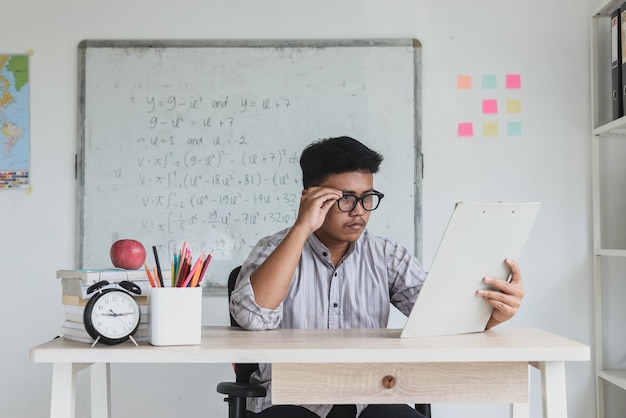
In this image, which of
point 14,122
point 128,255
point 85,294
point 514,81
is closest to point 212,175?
point 14,122

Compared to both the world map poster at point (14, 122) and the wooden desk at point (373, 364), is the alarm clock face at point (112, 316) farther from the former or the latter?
the world map poster at point (14, 122)

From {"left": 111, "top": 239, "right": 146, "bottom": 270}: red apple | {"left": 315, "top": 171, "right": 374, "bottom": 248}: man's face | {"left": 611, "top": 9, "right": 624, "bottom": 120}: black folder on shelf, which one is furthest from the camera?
{"left": 611, "top": 9, "right": 624, "bottom": 120}: black folder on shelf

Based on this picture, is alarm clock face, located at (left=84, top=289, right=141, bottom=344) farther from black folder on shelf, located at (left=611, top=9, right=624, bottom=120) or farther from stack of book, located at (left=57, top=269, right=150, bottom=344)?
black folder on shelf, located at (left=611, top=9, right=624, bottom=120)

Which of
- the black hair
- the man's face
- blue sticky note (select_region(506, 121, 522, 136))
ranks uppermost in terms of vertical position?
blue sticky note (select_region(506, 121, 522, 136))

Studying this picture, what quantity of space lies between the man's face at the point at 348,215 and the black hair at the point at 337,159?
17 mm

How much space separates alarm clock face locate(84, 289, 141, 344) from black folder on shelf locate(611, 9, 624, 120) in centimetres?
206

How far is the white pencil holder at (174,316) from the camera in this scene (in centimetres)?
138

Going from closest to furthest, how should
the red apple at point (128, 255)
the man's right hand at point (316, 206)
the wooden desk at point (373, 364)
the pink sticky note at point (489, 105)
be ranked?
the wooden desk at point (373, 364) < the red apple at point (128, 255) < the man's right hand at point (316, 206) < the pink sticky note at point (489, 105)

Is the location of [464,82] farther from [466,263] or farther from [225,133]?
[466,263]

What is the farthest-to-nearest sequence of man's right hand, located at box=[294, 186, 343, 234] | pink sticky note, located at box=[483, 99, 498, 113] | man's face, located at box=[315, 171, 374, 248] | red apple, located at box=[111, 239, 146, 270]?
pink sticky note, located at box=[483, 99, 498, 113], man's face, located at box=[315, 171, 374, 248], man's right hand, located at box=[294, 186, 343, 234], red apple, located at box=[111, 239, 146, 270]

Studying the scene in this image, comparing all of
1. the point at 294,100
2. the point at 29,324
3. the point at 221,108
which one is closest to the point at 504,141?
the point at 294,100

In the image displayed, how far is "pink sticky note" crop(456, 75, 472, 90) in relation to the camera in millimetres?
2955

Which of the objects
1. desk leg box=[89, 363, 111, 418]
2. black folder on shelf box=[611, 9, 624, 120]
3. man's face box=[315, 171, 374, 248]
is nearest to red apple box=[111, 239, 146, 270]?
desk leg box=[89, 363, 111, 418]

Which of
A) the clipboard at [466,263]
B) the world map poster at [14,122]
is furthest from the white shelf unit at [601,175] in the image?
the world map poster at [14,122]
